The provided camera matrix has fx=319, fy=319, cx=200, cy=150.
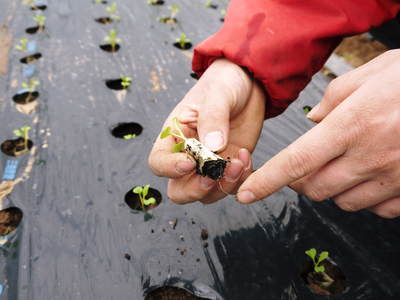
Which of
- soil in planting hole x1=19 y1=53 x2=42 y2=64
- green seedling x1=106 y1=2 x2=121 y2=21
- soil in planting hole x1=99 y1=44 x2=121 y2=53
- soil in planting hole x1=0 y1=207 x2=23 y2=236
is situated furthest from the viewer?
green seedling x1=106 y1=2 x2=121 y2=21

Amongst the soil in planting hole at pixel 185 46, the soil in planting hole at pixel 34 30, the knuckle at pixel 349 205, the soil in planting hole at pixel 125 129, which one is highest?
the knuckle at pixel 349 205

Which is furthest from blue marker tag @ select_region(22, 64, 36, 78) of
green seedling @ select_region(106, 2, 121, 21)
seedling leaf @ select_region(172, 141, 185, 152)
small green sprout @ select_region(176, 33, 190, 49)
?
seedling leaf @ select_region(172, 141, 185, 152)

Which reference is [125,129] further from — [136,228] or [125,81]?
[136,228]

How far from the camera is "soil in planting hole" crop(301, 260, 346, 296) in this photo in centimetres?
109

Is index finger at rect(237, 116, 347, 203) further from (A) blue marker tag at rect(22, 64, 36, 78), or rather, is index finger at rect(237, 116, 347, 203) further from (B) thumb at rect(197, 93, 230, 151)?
(A) blue marker tag at rect(22, 64, 36, 78)

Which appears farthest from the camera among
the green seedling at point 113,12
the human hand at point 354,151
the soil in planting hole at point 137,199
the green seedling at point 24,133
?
the green seedling at point 113,12

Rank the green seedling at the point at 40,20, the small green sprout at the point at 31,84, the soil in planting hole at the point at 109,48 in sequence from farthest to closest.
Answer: the green seedling at the point at 40,20 → the soil in planting hole at the point at 109,48 → the small green sprout at the point at 31,84

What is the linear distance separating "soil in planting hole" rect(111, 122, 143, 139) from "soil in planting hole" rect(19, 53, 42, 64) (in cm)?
90

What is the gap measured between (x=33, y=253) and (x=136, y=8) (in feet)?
7.43

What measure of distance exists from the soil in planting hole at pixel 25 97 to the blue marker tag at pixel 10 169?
0.52 metres

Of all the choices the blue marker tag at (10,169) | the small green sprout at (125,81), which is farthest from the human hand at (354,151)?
the small green sprout at (125,81)

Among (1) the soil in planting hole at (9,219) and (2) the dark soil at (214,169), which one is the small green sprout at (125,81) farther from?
(2) the dark soil at (214,169)

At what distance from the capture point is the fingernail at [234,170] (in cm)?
95

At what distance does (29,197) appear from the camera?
127 centimetres
